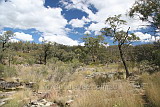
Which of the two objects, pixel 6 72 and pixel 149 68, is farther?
pixel 6 72

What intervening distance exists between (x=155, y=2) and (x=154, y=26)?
1705mm

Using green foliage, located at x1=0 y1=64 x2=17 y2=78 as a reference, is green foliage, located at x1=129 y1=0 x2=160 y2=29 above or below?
above

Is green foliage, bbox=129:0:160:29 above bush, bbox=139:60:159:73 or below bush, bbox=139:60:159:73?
above

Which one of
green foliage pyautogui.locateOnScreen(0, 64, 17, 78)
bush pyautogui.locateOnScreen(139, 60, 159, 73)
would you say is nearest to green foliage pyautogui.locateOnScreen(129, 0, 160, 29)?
bush pyautogui.locateOnScreen(139, 60, 159, 73)

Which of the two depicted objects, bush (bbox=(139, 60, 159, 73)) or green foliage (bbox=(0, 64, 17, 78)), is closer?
bush (bbox=(139, 60, 159, 73))

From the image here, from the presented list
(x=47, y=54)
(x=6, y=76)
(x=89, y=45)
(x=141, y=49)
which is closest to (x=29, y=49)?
(x=47, y=54)

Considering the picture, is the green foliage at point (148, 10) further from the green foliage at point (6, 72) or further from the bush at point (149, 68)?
the green foliage at point (6, 72)

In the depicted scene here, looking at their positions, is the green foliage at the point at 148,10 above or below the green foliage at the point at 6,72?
above

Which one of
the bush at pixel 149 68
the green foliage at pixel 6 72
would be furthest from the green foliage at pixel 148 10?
the green foliage at pixel 6 72

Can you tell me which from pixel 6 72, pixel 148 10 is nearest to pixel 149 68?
pixel 148 10

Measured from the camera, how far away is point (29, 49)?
98.1m

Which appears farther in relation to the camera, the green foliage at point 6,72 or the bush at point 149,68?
the green foliage at point 6,72

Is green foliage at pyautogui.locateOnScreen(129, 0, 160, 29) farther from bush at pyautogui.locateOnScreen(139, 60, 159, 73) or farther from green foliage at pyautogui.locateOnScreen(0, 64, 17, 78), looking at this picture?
green foliage at pyautogui.locateOnScreen(0, 64, 17, 78)

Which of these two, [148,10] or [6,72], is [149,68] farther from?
[6,72]
